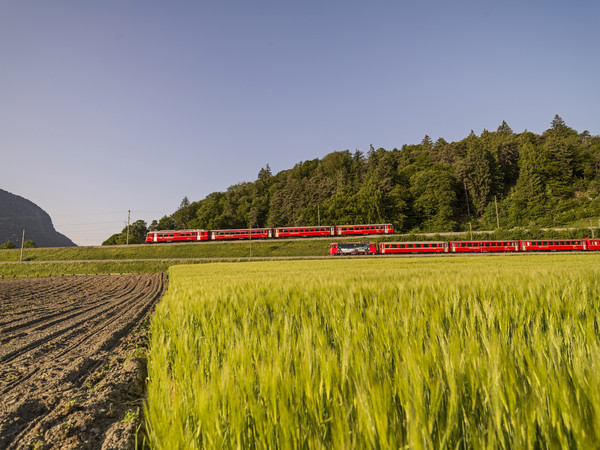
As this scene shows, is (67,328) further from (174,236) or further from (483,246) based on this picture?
(174,236)

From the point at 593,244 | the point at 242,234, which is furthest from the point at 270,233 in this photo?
the point at 593,244

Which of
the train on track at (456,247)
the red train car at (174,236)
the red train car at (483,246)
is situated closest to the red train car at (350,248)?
the train on track at (456,247)

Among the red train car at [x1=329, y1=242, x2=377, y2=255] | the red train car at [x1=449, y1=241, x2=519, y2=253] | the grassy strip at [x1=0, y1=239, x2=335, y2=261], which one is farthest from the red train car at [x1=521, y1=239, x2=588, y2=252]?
the grassy strip at [x1=0, y1=239, x2=335, y2=261]

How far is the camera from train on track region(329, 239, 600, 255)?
43203 mm

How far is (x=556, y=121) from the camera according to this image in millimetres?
114500

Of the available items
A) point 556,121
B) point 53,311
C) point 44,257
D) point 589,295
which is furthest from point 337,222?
point 556,121

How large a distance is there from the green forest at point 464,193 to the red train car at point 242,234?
28958 millimetres

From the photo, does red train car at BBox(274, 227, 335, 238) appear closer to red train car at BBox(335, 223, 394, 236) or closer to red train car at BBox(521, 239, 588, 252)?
red train car at BBox(335, 223, 394, 236)

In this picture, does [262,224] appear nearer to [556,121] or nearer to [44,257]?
[44,257]

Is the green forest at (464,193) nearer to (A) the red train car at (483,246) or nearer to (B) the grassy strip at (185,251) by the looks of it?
(A) the red train car at (483,246)

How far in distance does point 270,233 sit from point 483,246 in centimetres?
3558

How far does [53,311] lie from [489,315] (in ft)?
46.6

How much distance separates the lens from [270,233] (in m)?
56.2

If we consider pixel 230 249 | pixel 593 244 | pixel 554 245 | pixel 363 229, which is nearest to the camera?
pixel 593 244
